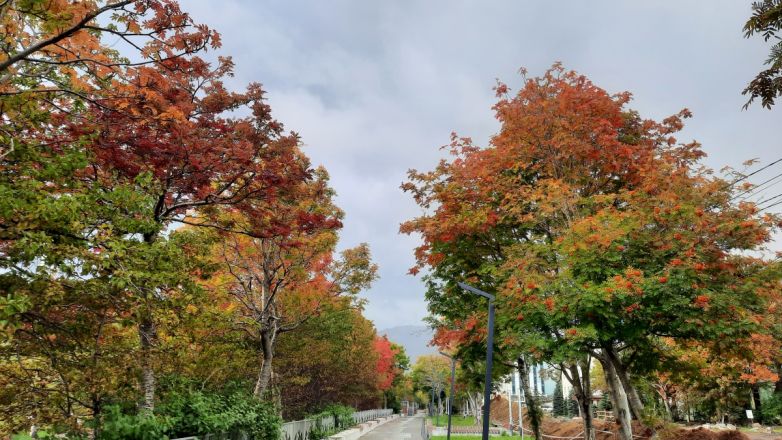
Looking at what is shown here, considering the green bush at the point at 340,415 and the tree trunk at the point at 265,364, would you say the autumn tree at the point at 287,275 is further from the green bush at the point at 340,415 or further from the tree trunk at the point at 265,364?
the green bush at the point at 340,415

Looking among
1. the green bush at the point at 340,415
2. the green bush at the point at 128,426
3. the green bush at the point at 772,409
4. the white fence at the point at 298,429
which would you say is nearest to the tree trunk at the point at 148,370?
the green bush at the point at 128,426

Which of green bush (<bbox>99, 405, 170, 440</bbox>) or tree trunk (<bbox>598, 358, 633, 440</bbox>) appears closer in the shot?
green bush (<bbox>99, 405, 170, 440</bbox>)

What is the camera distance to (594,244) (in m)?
10.8

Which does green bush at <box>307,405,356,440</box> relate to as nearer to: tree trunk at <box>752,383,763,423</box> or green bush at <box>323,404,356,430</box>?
green bush at <box>323,404,356,430</box>

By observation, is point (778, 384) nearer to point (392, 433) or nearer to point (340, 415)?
point (392, 433)

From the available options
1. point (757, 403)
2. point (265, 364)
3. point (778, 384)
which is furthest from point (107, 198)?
point (757, 403)

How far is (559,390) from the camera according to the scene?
58531mm

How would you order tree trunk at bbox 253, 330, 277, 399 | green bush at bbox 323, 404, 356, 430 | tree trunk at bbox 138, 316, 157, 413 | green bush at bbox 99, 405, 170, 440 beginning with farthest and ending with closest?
1. green bush at bbox 323, 404, 356, 430
2. tree trunk at bbox 253, 330, 277, 399
3. tree trunk at bbox 138, 316, 157, 413
4. green bush at bbox 99, 405, 170, 440

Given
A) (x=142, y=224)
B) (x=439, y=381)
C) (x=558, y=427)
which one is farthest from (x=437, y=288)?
(x=439, y=381)

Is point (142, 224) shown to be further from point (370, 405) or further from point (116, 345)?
point (370, 405)

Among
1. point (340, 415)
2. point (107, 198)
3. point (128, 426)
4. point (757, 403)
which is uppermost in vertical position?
point (107, 198)

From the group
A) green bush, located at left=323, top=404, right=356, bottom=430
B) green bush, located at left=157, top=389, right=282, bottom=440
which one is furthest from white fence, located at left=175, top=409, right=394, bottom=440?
green bush, located at left=323, top=404, right=356, bottom=430

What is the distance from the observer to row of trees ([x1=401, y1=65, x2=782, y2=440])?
10352mm

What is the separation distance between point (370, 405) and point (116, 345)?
6479 centimetres
